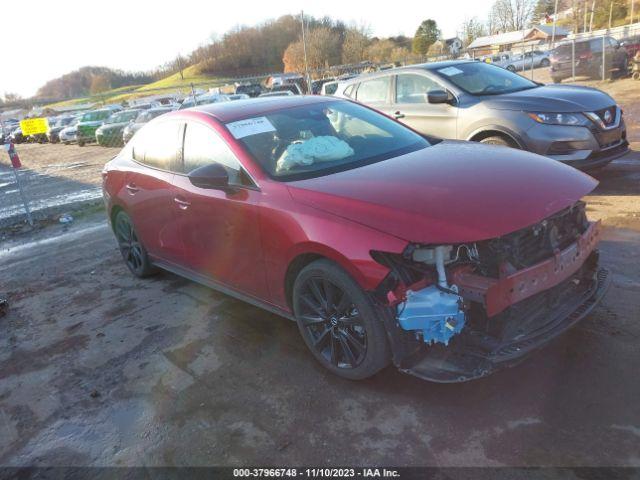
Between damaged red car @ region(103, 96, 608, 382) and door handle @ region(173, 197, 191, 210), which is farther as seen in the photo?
door handle @ region(173, 197, 191, 210)

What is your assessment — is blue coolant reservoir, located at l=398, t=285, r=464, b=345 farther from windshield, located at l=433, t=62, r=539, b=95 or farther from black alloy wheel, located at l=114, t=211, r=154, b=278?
windshield, located at l=433, t=62, r=539, b=95

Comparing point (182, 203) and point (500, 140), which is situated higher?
point (182, 203)

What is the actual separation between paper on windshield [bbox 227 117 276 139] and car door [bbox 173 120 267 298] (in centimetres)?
12

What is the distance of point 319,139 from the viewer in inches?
148

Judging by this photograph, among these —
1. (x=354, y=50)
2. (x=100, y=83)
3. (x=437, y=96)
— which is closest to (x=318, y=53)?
(x=354, y=50)

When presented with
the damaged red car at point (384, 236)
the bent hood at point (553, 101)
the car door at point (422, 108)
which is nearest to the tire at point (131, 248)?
the damaged red car at point (384, 236)

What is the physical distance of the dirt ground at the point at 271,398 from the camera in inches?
98.7

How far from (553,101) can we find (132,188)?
4845mm

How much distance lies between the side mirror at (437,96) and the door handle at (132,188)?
151 inches

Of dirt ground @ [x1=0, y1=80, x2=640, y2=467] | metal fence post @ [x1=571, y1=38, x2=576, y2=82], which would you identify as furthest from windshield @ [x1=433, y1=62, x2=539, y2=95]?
metal fence post @ [x1=571, y1=38, x2=576, y2=82]

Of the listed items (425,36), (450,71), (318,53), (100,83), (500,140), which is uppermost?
(425,36)

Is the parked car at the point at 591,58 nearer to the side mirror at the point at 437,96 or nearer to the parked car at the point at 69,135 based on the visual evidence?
the side mirror at the point at 437,96

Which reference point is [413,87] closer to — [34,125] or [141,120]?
[34,125]

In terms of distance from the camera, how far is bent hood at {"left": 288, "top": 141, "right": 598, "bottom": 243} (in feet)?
8.49
